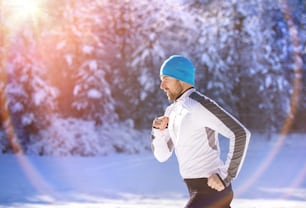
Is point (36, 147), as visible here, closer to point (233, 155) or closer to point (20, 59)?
point (20, 59)

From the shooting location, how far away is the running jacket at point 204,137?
9.45 ft

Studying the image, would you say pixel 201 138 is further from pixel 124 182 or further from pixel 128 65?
pixel 128 65

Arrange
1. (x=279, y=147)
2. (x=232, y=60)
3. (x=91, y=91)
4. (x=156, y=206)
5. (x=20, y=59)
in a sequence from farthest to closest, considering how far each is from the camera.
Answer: (x=232, y=60) → (x=279, y=147) → (x=91, y=91) → (x=20, y=59) → (x=156, y=206)

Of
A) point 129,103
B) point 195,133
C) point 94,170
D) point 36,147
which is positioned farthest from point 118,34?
point 195,133

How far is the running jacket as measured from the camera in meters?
2.88

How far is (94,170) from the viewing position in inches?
548

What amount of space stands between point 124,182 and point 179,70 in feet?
29.4

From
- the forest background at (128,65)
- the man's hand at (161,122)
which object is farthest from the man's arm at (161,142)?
the forest background at (128,65)

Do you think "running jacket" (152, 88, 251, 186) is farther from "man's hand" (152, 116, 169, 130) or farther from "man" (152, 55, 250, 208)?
"man's hand" (152, 116, 169, 130)

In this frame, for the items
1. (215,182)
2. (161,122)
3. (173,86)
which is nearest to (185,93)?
(173,86)

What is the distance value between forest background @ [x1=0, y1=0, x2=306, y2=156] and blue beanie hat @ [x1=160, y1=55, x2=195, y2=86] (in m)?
13.9

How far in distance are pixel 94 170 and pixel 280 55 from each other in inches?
682

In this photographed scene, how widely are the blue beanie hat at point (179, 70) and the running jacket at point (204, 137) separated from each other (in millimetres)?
76

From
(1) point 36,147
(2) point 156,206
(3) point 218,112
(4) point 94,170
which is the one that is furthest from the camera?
(1) point 36,147
